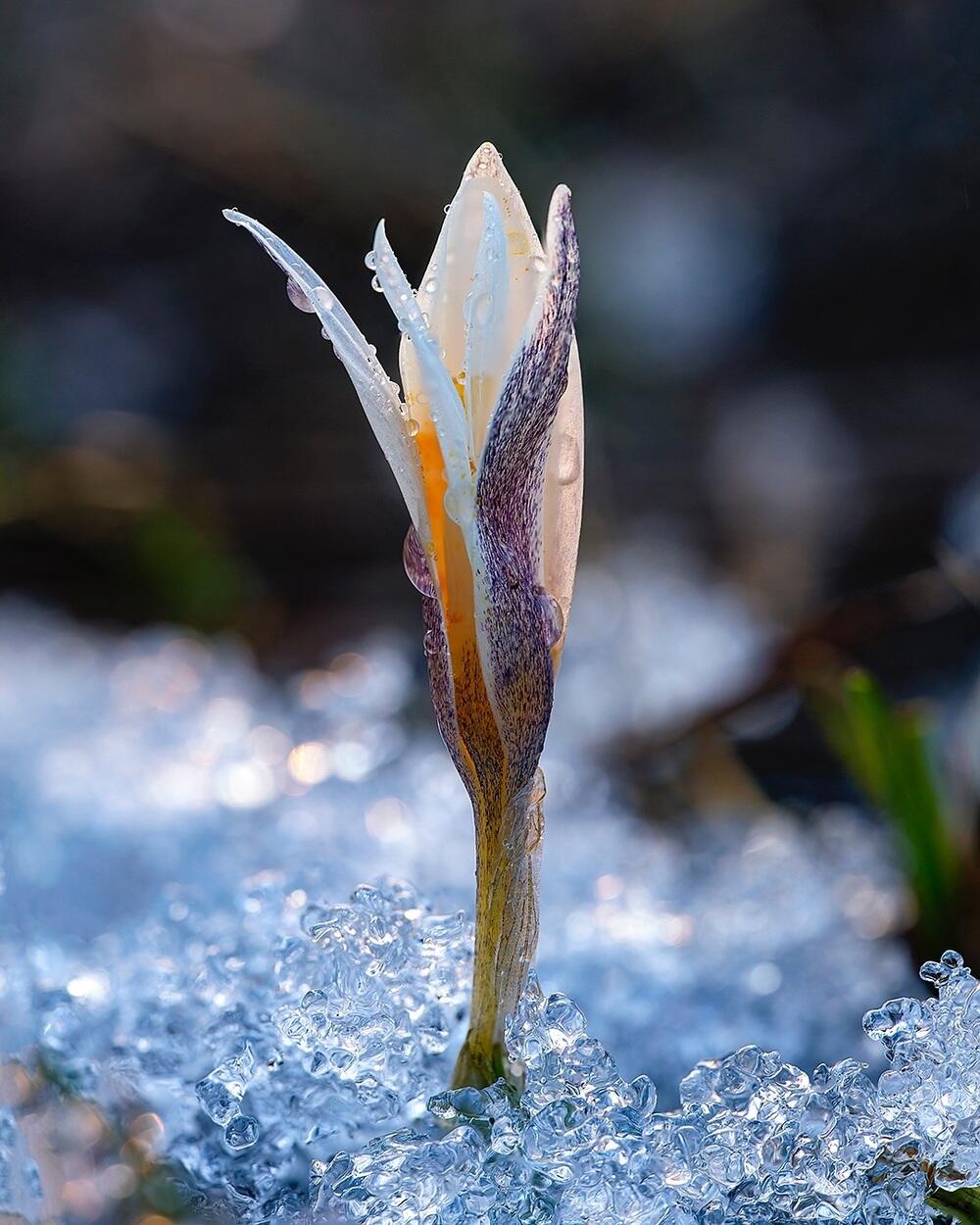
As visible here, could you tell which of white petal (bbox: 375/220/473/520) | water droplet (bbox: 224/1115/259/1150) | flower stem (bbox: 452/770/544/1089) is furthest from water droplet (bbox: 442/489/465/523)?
water droplet (bbox: 224/1115/259/1150)

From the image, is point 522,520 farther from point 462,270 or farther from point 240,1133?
point 240,1133

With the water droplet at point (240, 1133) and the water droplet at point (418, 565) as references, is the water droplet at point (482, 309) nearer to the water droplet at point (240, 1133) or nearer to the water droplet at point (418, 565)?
the water droplet at point (418, 565)

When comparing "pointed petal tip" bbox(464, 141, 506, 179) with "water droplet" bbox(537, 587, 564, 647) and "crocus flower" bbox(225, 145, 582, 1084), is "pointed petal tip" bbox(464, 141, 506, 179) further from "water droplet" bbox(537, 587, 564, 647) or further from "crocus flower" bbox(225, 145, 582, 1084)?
"water droplet" bbox(537, 587, 564, 647)

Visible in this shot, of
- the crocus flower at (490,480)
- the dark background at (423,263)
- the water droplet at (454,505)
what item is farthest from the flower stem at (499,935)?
the dark background at (423,263)

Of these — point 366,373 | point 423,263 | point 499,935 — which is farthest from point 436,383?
point 423,263

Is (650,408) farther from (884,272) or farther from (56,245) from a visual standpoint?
(56,245)

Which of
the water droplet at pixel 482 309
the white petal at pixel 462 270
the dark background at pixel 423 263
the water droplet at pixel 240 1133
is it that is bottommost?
the water droplet at pixel 240 1133
